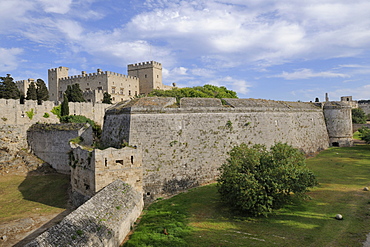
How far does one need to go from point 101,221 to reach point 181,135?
8374mm

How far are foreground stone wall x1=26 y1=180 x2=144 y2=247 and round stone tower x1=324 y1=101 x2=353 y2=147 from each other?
1079 inches

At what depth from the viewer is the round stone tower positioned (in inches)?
1236

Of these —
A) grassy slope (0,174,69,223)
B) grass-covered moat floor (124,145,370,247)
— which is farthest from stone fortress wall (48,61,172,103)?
grass-covered moat floor (124,145,370,247)

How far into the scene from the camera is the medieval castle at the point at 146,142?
37.2 ft

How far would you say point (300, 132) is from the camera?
2684cm

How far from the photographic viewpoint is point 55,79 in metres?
51.9

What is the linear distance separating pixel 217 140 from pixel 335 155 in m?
14.9

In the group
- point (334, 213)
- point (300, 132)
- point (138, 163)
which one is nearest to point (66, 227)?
point (138, 163)

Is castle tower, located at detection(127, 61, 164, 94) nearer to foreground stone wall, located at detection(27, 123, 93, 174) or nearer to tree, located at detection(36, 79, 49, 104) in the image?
tree, located at detection(36, 79, 49, 104)

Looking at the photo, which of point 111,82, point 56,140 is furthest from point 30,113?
point 111,82

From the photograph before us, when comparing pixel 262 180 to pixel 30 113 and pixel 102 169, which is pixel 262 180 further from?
pixel 30 113

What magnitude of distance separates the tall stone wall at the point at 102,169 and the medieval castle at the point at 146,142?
5 centimetres

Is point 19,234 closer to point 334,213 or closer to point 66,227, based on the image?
point 66,227

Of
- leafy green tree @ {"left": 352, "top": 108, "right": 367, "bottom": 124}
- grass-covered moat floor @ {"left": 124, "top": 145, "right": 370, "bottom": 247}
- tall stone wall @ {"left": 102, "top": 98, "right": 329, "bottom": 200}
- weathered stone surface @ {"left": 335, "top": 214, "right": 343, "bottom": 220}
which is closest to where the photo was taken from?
grass-covered moat floor @ {"left": 124, "top": 145, "right": 370, "bottom": 247}
